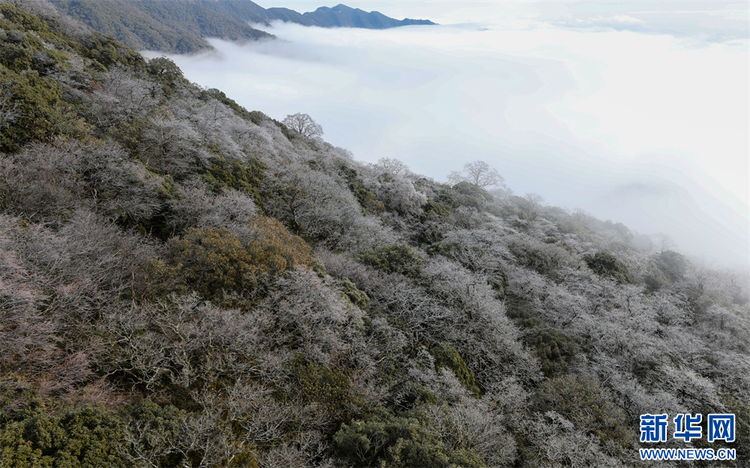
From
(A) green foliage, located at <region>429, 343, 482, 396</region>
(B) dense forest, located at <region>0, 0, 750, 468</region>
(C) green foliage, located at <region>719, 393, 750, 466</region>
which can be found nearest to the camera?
(B) dense forest, located at <region>0, 0, 750, 468</region>

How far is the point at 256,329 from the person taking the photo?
36.4 ft

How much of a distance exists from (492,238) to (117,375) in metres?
30.6

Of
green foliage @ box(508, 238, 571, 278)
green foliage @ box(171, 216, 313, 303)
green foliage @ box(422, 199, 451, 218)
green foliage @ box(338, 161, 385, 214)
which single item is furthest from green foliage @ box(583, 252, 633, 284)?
green foliage @ box(171, 216, 313, 303)

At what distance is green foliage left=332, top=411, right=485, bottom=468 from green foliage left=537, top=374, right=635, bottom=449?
627cm

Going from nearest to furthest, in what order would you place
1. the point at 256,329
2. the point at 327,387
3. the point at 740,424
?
1. the point at 256,329
2. the point at 327,387
3. the point at 740,424

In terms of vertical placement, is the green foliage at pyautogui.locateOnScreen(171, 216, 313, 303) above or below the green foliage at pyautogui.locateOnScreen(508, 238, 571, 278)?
above

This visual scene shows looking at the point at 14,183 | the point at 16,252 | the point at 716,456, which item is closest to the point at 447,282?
the point at 716,456

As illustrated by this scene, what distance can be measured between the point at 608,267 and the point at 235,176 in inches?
1456

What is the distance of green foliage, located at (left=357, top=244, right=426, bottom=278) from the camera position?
2023 centimetres

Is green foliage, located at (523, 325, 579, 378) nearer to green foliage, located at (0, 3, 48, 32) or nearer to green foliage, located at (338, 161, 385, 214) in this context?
green foliage, located at (338, 161, 385, 214)

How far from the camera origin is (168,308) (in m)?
10.8

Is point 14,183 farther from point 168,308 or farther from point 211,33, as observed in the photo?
point 211,33

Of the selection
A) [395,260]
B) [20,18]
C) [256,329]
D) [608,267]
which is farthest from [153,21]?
[608,267]

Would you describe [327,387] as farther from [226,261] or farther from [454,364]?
[454,364]
